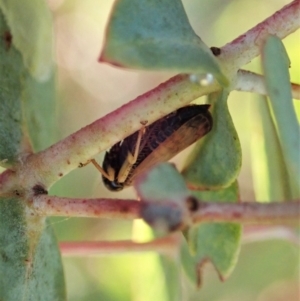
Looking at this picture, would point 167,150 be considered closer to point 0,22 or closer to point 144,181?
point 0,22

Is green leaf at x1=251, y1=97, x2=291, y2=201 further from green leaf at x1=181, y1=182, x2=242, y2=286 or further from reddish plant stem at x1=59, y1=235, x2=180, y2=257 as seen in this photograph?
reddish plant stem at x1=59, y1=235, x2=180, y2=257

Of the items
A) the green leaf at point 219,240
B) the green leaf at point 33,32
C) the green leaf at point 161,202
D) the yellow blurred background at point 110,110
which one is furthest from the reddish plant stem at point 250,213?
the yellow blurred background at point 110,110

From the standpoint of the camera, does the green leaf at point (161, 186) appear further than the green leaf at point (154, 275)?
No

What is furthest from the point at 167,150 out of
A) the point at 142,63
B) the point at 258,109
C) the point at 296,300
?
the point at 296,300

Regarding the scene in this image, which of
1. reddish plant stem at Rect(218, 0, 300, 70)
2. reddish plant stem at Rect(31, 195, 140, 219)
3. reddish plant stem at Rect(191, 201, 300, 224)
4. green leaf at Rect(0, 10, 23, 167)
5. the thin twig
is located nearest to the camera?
reddish plant stem at Rect(191, 201, 300, 224)

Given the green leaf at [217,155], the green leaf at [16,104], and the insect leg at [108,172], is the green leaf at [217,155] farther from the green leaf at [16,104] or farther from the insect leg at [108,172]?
the insect leg at [108,172]

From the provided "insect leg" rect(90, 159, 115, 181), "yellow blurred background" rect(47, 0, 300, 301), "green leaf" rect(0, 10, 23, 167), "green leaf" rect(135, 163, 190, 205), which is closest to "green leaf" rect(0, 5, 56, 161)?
"green leaf" rect(0, 10, 23, 167)
